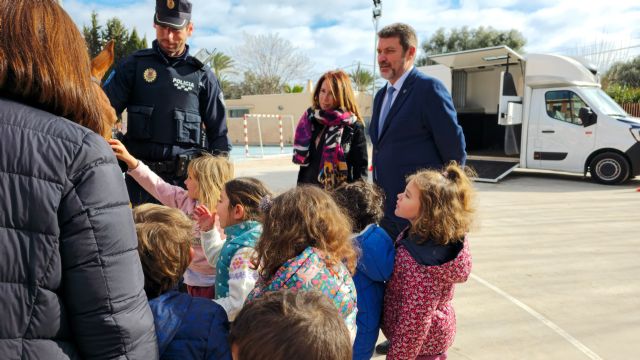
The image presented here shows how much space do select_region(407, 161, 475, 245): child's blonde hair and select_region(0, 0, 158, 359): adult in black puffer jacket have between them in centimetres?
143

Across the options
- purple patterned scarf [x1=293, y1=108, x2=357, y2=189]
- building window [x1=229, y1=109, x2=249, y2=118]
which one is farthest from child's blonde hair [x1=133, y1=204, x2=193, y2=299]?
building window [x1=229, y1=109, x2=249, y2=118]

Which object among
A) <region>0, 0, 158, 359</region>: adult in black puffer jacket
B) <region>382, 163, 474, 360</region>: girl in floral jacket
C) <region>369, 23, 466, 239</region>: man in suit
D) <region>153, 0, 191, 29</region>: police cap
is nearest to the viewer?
<region>0, 0, 158, 359</region>: adult in black puffer jacket

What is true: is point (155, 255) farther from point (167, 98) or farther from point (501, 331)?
point (501, 331)

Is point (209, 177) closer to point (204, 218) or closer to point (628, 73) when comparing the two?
point (204, 218)

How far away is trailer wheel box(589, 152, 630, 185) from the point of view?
10.2 m

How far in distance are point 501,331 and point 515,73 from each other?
392 inches

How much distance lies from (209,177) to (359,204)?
89cm

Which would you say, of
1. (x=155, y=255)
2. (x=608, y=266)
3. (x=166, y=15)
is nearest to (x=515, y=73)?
(x=608, y=266)

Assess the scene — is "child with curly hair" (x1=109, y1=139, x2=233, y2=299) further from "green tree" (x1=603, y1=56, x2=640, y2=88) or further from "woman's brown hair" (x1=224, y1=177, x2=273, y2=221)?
"green tree" (x1=603, y1=56, x2=640, y2=88)

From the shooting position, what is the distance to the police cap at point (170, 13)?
2.89 meters

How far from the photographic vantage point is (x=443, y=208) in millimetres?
2260

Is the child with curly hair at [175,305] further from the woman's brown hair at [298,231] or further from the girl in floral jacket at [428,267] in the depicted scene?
the girl in floral jacket at [428,267]

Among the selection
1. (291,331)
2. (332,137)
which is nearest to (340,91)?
(332,137)

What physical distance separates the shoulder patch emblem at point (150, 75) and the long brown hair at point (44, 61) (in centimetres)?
184
